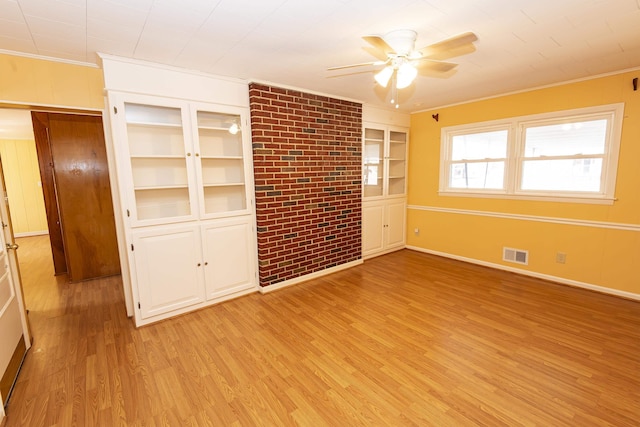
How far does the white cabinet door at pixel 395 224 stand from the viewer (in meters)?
5.12

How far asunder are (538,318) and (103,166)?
5.73 meters

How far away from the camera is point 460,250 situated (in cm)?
475

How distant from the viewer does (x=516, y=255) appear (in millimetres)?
4125

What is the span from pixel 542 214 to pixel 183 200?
4522mm

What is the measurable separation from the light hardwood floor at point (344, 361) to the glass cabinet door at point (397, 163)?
225 cm

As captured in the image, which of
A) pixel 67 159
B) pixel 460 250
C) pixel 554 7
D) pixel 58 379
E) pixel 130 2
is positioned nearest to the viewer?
pixel 130 2

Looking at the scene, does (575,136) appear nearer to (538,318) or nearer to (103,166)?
(538,318)

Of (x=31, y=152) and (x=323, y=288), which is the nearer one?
A: (x=323, y=288)

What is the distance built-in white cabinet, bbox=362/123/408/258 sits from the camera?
480cm

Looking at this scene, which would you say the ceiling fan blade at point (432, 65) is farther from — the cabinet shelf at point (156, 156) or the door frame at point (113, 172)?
the door frame at point (113, 172)

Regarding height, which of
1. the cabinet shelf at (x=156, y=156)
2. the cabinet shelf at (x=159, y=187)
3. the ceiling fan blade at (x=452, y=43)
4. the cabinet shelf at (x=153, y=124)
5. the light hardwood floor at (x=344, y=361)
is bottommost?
the light hardwood floor at (x=344, y=361)

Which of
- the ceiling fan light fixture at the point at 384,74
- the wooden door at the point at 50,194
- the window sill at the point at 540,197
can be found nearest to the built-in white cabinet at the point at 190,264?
the ceiling fan light fixture at the point at 384,74

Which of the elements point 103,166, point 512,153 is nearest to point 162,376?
point 103,166

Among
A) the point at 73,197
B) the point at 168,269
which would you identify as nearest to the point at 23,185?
the point at 73,197
